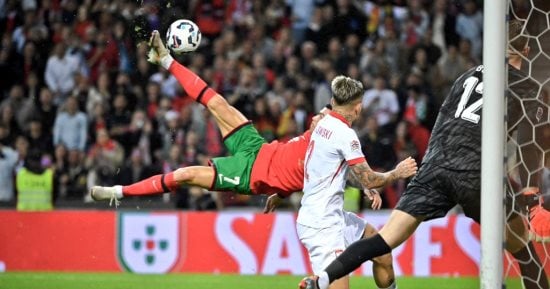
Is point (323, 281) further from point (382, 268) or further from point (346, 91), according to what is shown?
point (346, 91)

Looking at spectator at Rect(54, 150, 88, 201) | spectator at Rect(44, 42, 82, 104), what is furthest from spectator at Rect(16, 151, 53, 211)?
spectator at Rect(44, 42, 82, 104)

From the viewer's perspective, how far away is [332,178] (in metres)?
7.18

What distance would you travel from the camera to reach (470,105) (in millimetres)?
6984

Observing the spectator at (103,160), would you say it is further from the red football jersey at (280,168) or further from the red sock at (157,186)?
the red football jersey at (280,168)

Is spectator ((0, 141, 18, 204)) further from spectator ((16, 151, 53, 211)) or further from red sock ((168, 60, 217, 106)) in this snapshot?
red sock ((168, 60, 217, 106))

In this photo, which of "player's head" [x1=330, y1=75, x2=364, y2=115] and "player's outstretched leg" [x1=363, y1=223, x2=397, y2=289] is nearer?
"player's head" [x1=330, y1=75, x2=364, y2=115]

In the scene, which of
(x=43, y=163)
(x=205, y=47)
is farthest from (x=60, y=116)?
(x=205, y=47)

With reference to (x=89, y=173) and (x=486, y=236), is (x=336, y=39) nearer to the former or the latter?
(x=89, y=173)

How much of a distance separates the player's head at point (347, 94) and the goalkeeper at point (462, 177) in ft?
1.77

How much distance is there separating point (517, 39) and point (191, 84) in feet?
8.51

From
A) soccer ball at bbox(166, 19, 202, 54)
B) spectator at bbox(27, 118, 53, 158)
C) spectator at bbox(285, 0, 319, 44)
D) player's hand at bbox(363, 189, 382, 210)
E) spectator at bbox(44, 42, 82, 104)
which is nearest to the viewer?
player's hand at bbox(363, 189, 382, 210)

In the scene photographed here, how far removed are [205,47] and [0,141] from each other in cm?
319

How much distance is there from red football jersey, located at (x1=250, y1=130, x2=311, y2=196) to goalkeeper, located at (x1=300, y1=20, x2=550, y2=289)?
873 mm

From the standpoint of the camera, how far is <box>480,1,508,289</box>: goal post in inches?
247
